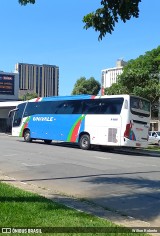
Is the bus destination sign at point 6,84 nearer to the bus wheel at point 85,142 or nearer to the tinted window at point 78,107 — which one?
the tinted window at point 78,107

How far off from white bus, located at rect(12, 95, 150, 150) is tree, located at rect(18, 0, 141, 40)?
54.7 ft

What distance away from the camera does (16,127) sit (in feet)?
106

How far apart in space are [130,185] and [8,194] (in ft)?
13.5

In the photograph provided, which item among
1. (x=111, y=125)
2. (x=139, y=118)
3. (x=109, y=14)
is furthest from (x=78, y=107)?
(x=109, y=14)

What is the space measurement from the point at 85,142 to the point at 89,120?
1.45 meters

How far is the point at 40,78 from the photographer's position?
123 metres

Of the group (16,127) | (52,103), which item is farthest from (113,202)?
(16,127)

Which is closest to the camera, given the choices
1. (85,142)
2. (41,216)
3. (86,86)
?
(41,216)

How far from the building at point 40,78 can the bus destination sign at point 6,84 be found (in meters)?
42.5

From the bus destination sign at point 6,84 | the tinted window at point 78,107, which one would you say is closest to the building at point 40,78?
the bus destination sign at point 6,84

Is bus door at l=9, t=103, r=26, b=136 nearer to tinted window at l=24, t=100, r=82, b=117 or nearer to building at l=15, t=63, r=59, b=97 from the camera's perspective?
tinted window at l=24, t=100, r=82, b=117

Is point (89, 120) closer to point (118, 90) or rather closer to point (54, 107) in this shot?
point (54, 107)

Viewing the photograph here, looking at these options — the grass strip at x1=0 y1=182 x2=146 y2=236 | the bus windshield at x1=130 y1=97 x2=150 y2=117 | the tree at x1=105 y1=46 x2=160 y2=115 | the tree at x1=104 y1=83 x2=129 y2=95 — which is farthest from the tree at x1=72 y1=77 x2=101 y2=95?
the grass strip at x1=0 y1=182 x2=146 y2=236

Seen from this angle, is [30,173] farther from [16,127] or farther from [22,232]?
[16,127]
